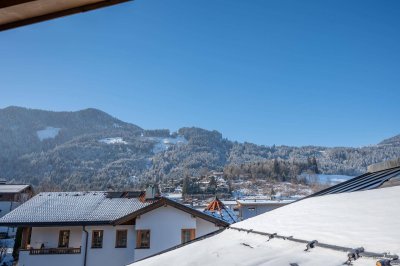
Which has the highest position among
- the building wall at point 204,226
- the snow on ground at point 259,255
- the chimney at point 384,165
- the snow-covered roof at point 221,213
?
the chimney at point 384,165

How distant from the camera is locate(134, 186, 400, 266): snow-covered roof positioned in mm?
2627

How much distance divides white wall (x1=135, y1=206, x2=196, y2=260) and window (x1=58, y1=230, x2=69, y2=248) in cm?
575

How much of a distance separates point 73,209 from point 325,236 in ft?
72.2

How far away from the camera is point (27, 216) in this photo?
20.7 m

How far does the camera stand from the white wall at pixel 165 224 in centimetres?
1901

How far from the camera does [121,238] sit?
2003cm

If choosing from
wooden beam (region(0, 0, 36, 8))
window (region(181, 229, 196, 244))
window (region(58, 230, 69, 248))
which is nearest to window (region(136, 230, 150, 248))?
window (region(181, 229, 196, 244))

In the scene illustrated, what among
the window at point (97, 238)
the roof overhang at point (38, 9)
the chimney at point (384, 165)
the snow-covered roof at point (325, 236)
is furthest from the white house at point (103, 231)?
the roof overhang at point (38, 9)

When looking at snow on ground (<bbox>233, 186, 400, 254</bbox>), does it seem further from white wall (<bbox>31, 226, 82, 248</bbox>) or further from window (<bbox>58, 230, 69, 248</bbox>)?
window (<bbox>58, 230, 69, 248</bbox>)

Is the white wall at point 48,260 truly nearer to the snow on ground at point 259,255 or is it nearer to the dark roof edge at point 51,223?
the dark roof edge at point 51,223

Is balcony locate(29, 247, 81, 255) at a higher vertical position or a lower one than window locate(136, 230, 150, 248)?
lower

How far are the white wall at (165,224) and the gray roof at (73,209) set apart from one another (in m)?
2.55

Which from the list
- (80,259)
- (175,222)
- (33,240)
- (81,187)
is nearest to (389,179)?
(175,222)

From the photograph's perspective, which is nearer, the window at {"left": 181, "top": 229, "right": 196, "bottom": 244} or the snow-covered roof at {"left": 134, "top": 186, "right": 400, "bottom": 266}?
the snow-covered roof at {"left": 134, "top": 186, "right": 400, "bottom": 266}
